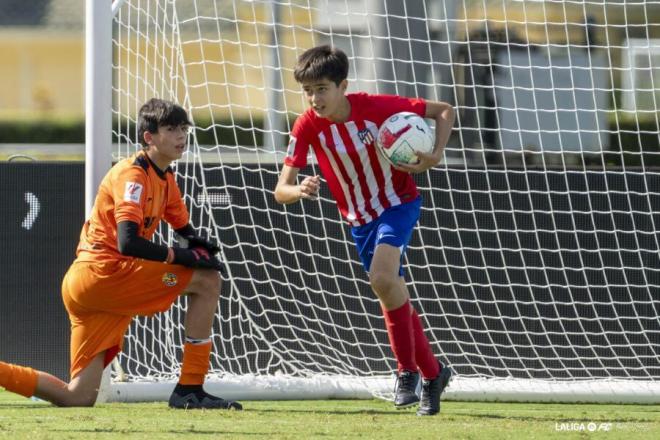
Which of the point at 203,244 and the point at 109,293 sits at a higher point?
the point at 203,244

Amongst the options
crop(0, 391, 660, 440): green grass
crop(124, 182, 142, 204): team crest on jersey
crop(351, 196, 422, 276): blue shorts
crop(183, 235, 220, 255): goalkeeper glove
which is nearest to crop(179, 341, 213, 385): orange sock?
crop(0, 391, 660, 440): green grass

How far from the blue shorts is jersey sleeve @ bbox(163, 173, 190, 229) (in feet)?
2.60

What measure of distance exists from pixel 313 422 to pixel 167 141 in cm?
132

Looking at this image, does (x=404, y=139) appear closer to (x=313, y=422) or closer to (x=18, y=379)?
(x=313, y=422)

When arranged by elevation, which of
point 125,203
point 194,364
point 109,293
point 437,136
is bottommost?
point 194,364

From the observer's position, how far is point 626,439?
425 cm

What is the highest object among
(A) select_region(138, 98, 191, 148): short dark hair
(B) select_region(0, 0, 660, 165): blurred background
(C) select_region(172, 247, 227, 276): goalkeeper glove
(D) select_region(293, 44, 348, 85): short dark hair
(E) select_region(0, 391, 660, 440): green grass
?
(B) select_region(0, 0, 660, 165): blurred background

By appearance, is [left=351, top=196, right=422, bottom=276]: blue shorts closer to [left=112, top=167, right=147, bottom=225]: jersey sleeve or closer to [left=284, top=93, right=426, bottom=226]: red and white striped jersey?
[left=284, top=93, right=426, bottom=226]: red and white striped jersey

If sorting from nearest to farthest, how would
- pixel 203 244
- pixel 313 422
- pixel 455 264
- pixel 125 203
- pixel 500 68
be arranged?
1. pixel 313 422
2. pixel 125 203
3. pixel 203 244
4. pixel 455 264
5. pixel 500 68

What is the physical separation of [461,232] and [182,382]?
2032mm

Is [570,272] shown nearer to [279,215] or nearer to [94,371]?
[279,215]

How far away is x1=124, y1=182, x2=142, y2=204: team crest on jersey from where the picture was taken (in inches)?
194

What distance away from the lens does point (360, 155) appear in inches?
195

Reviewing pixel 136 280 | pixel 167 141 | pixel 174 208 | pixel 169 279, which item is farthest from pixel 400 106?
pixel 136 280
